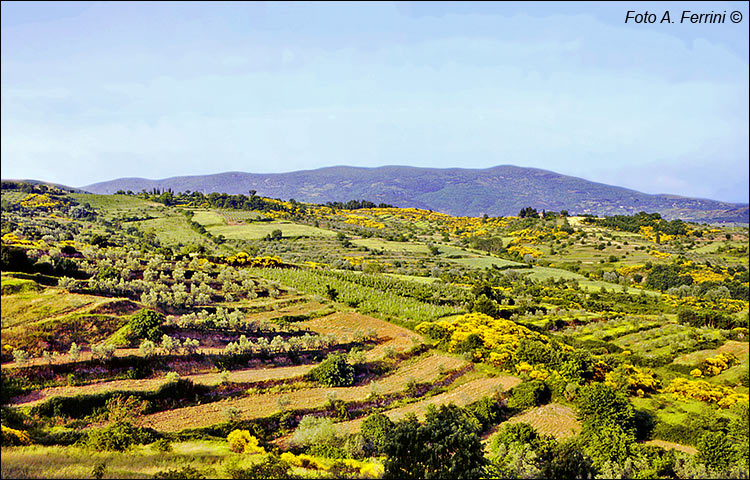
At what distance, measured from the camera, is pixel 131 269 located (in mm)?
37250

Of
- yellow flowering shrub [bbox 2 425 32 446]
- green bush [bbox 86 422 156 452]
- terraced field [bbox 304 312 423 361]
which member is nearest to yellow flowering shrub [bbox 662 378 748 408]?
terraced field [bbox 304 312 423 361]

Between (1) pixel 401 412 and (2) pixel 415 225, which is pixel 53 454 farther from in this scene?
(2) pixel 415 225

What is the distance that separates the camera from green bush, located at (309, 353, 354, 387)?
2425 centimetres

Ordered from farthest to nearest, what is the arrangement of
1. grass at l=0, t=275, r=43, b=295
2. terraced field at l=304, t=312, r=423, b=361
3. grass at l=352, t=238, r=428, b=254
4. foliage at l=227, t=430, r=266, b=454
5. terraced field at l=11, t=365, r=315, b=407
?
1. grass at l=352, t=238, r=428, b=254
2. terraced field at l=304, t=312, r=423, b=361
3. grass at l=0, t=275, r=43, b=295
4. terraced field at l=11, t=365, r=315, b=407
5. foliage at l=227, t=430, r=266, b=454

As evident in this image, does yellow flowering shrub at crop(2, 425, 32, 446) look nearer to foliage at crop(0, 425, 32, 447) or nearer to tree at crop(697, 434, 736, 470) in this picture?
foliage at crop(0, 425, 32, 447)

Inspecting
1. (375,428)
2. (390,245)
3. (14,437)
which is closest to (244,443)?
(375,428)

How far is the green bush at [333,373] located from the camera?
24250 mm

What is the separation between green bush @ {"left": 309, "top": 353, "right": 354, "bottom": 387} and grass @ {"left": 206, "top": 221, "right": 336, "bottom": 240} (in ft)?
276

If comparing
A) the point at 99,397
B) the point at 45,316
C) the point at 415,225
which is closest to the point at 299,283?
the point at 45,316

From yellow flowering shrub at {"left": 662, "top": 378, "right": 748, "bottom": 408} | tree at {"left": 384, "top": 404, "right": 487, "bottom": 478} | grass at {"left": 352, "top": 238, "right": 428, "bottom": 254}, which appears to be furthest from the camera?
grass at {"left": 352, "top": 238, "right": 428, "bottom": 254}

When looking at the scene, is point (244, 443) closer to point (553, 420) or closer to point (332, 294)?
point (553, 420)

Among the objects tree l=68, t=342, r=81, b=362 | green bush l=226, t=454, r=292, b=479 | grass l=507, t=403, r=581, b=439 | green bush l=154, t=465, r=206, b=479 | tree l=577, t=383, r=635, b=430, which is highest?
tree l=68, t=342, r=81, b=362

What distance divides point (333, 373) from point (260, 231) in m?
93.6

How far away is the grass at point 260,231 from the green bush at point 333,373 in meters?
84.1
